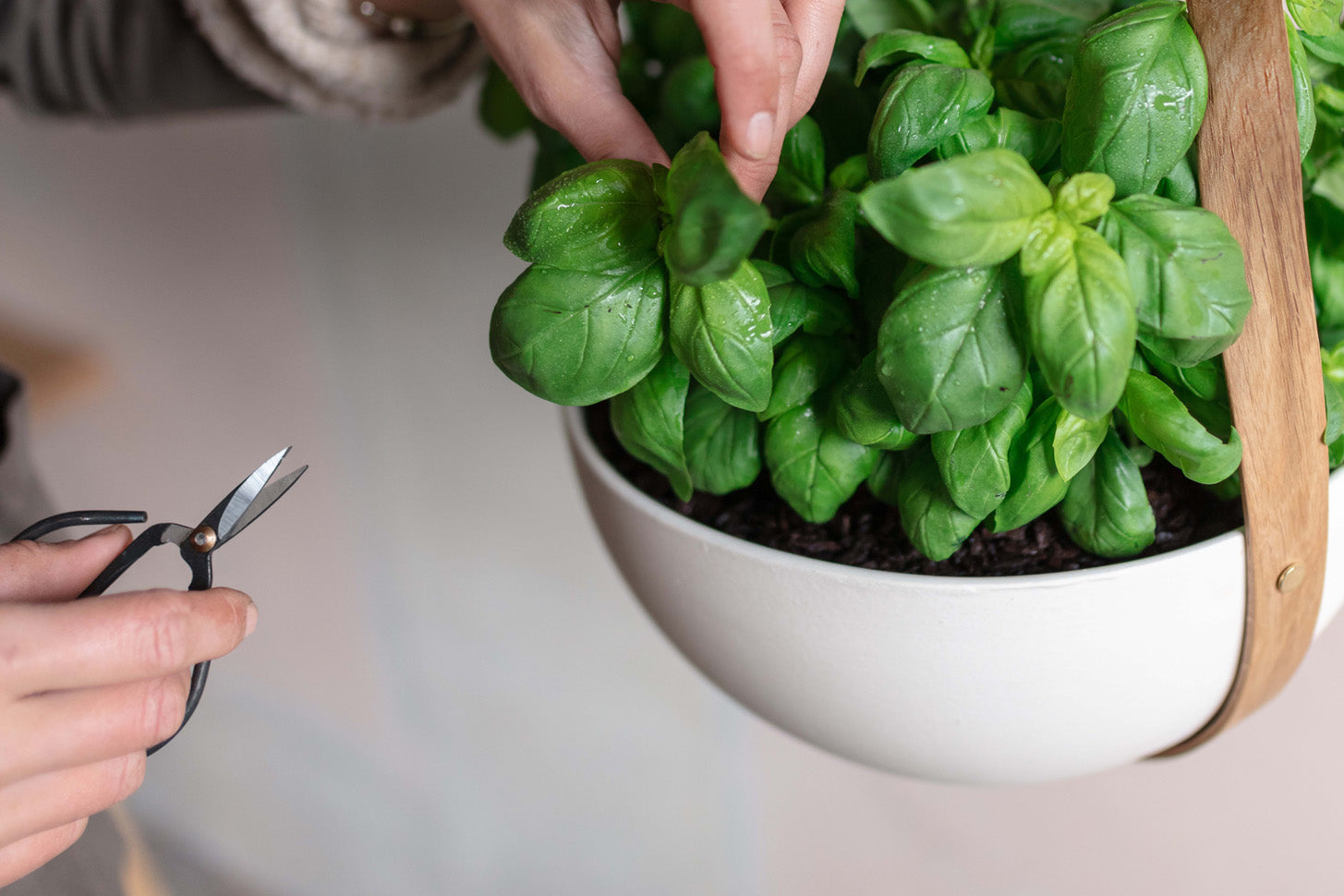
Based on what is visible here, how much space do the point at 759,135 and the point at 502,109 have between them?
13.9 inches

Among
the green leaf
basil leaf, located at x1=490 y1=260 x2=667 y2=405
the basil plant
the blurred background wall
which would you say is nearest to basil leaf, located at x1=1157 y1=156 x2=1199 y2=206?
the basil plant

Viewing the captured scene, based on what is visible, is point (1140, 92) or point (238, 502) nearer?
point (1140, 92)

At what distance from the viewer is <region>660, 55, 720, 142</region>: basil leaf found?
1.76ft

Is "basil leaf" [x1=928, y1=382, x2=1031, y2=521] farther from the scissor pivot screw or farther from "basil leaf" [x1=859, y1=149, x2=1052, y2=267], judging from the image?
the scissor pivot screw

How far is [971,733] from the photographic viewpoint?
0.47 meters

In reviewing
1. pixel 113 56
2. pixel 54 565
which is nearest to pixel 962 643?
pixel 54 565

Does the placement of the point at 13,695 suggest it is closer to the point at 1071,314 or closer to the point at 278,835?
the point at 1071,314

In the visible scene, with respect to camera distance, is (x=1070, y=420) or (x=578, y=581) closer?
(x=1070, y=420)

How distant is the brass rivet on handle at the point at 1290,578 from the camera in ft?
1.40

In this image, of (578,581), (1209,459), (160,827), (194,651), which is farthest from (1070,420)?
(160,827)

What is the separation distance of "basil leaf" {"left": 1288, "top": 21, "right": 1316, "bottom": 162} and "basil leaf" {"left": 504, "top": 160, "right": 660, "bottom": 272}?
25cm

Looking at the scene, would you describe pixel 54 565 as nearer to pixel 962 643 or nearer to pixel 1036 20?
pixel 962 643

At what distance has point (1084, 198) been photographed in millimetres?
368

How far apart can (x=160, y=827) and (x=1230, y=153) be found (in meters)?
1.27
